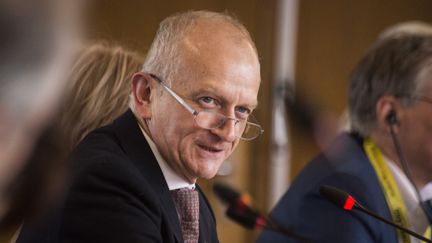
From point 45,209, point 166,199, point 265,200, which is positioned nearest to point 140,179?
point 166,199

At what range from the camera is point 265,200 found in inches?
211

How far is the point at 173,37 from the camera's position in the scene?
1.63 m

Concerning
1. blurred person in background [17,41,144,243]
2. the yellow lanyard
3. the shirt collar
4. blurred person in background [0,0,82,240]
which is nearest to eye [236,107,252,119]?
the shirt collar

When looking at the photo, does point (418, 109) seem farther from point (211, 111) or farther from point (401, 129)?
point (211, 111)

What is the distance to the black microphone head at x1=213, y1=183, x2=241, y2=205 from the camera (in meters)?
1.54

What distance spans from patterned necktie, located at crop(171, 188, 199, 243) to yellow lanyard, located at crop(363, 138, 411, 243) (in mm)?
724

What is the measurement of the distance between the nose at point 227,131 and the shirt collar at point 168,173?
0.14 metres

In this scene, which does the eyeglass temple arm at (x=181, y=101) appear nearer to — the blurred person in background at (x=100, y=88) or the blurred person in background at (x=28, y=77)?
the blurred person in background at (x=100, y=88)

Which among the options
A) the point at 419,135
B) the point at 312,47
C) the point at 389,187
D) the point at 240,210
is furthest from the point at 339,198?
the point at 312,47

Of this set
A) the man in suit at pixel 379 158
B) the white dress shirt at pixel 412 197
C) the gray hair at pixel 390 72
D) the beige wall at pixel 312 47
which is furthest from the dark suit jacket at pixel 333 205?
the beige wall at pixel 312 47

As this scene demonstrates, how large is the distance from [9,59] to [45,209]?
0.13m

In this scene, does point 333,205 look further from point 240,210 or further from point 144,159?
point 144,159

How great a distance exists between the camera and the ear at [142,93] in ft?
5.44

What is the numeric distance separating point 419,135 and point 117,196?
127cm
